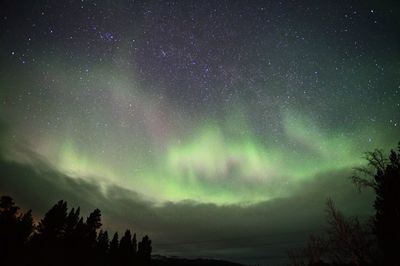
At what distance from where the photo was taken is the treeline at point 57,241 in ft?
153

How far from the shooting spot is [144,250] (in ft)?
283

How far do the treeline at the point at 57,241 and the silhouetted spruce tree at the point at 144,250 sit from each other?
0.40 m

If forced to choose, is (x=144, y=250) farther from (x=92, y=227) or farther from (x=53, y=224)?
(x=53, y=224)

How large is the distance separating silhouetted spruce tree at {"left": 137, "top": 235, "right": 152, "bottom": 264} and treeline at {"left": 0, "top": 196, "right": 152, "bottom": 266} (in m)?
0.40

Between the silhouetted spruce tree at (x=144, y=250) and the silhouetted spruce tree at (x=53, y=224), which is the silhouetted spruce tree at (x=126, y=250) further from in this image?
the silhouetted spruce tree at (x=53, y=224)

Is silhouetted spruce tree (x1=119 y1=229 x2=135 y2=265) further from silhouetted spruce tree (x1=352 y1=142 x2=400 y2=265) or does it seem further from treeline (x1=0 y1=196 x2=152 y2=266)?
silhouetted spruce tree (x1=352 y1=142 x2=400 y2=265)

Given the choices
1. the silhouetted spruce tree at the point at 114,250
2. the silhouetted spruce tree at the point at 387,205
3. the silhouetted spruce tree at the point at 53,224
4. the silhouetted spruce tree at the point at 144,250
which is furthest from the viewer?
A: the silhouetted spruce tree at the point at 144,250

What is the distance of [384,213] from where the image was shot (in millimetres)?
38188

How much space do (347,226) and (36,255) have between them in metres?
54.4

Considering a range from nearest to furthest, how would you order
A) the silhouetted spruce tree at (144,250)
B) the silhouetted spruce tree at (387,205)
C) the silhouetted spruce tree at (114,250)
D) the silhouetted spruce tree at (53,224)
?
the silhouetted spruce tree at (387,205)
the silhouetted spruce tree at (53,224)
the silhouetted spruce tree at (114,250)
the silhouetted spruce tree at (144,250)

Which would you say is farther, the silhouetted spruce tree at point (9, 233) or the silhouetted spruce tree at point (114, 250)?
the silhouetted spruce tree at point (114, 250)

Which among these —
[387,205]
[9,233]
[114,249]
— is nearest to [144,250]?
[114,249]

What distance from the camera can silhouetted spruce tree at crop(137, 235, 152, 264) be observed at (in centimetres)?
8344

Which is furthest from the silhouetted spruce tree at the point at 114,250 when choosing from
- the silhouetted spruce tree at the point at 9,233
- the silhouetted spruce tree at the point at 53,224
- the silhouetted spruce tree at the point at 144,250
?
the silhouetted spruce tree at the point at 9,233
